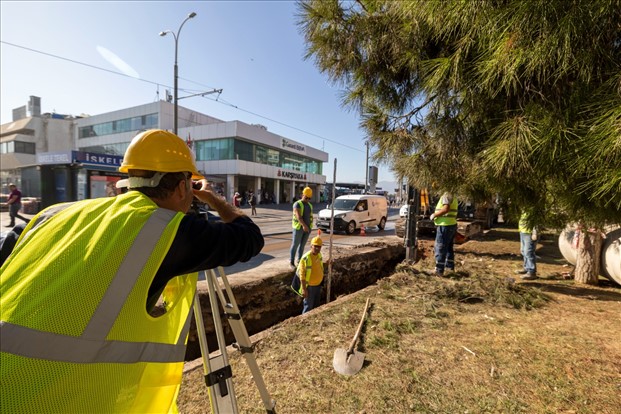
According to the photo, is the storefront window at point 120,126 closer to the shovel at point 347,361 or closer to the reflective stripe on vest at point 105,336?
the shovel at point 347,361

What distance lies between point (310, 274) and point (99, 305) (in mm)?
4408

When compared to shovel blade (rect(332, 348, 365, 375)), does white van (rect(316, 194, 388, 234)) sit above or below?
above

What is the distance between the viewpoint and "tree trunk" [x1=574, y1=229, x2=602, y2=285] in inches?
213

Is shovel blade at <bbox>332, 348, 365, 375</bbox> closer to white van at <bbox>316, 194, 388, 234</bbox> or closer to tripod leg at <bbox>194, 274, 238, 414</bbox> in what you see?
tripod leg at <bbox>194, 274, 238, 414</bbox>

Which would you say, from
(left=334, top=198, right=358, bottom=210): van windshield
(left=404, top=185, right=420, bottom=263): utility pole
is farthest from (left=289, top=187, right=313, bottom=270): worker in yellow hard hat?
(left=334, top=198, right=358, bottom=210): van windshield

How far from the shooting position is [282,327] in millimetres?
3645

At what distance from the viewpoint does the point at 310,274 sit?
5133mm

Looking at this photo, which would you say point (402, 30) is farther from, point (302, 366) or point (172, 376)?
point (302, 366)

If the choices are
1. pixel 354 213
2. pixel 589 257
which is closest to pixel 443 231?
pixel 589 257

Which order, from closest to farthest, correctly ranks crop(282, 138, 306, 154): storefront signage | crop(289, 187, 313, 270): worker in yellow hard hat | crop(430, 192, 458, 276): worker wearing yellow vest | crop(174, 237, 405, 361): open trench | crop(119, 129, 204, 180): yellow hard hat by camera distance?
crop(119, 129, 204, 180): yellow hard hat, crop(174, 237, 405, 361): open trench, crop(430, 192, 458, 276): worker wearing yellow vest, crop(289, 187, 313, 270): worker in yellow hard hat, crop(282, 138, 306, 154): storefront signage

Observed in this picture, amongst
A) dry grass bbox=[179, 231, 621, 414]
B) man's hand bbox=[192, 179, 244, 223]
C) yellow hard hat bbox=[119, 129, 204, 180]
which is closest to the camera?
yellow hard hat bbox=[119, 129, 204, 180]

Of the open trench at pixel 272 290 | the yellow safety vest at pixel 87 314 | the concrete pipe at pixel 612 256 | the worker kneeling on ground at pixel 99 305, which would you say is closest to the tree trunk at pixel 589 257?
the concrete pipe at pixel 612 256

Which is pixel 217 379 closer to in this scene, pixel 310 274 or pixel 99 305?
pixel 99 305

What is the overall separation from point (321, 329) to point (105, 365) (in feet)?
9.67
